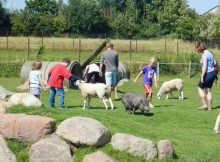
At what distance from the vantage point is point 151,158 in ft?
24.6

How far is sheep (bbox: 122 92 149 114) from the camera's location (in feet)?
38.0

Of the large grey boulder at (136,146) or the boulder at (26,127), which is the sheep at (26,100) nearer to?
Answer: the boulder at (26,127)

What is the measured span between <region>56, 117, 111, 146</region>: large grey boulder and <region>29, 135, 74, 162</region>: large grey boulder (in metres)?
0.27

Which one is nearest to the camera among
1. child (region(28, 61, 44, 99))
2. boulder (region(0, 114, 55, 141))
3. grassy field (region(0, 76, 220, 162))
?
grassy field (region(0, 76, 220, 162))

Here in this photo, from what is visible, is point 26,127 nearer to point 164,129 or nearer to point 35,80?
point 164,129

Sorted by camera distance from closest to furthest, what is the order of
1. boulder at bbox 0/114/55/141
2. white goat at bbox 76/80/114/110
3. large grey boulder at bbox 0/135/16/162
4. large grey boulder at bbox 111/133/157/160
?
large grey boulder at bbox 0/135/16/162 → large grey boulder at bbox 111/133/157/160 → boulder at bbox 0/114/55/141 → white goat at bbox 76/80/114/110

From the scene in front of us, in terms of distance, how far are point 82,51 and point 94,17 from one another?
29401 mm

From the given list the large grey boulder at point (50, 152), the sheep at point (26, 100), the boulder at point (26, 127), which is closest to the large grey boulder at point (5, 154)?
the large grey boulder at point (50, 152)

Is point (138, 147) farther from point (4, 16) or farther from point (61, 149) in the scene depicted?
point (4, 16)

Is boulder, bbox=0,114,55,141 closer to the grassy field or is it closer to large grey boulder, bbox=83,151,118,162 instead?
the grassy field

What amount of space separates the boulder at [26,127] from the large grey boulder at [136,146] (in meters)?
1.46

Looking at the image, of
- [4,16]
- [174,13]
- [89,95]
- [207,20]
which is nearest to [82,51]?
[207,20]

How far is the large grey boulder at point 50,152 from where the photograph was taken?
719cm

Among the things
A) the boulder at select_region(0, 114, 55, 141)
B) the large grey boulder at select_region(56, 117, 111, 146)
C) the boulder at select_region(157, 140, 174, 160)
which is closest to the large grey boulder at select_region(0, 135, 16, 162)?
the boulder at select_region(0, 114, 55, 141)
